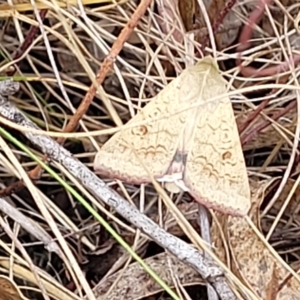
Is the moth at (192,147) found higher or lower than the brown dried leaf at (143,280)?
higher

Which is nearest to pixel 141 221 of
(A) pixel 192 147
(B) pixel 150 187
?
(A) pixel 192 147

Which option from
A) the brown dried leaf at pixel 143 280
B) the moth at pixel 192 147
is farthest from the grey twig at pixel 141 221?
the brown dried leaf at pixel 143 280

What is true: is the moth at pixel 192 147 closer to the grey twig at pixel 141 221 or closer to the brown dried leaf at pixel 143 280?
the grey twig at pixel 141 221

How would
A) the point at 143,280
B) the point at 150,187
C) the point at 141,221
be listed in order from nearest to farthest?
the point at 141,221
the point at 143,280
the point at 150,187

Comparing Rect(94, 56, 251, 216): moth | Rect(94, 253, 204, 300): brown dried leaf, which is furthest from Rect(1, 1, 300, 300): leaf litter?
Rect(94, 56, 251, 216): moth

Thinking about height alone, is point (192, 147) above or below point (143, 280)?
Answer: above

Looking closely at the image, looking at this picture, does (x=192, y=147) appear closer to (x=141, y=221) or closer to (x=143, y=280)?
(x=141, y=221)

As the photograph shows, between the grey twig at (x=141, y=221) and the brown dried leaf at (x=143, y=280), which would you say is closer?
the grey twig at (x=141, y=221)
